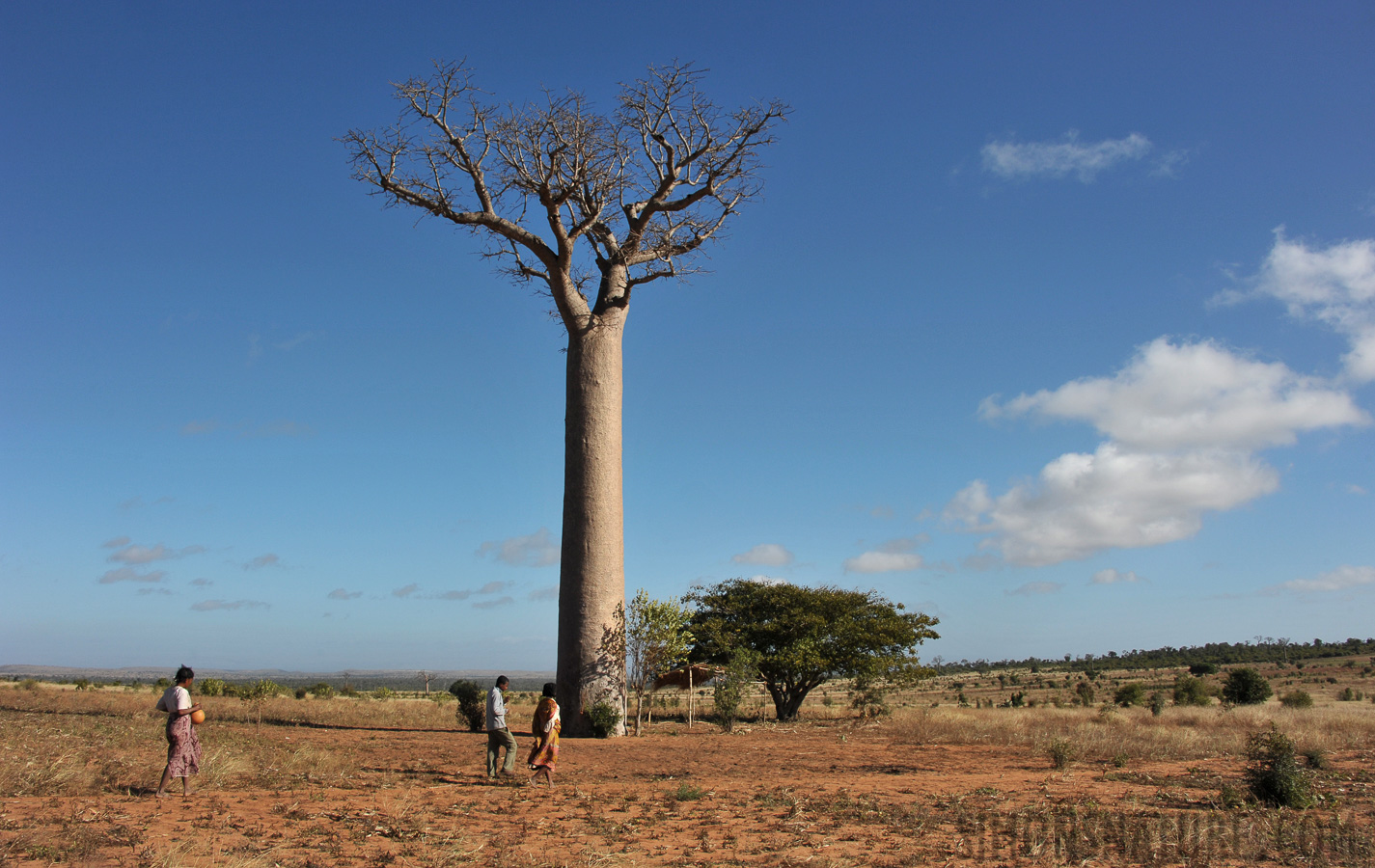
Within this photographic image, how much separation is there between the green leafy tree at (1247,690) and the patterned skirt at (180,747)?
2846cm

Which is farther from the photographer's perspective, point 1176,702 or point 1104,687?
point 1104,687

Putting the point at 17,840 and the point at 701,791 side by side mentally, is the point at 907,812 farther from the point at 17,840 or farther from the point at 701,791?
the point at 17,840

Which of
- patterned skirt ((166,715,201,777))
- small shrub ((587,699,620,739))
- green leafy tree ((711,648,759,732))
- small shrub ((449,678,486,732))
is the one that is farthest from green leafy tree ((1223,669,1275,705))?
patterned skirt ((166,715,201,777))

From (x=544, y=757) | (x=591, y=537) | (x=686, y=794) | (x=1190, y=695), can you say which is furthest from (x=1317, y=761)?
(x=1190, y=695)

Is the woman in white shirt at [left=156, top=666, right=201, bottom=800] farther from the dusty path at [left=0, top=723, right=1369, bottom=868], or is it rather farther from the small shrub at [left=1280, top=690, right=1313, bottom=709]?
the small shrub at [left=1280, top=690, right=1313, bottom=709]

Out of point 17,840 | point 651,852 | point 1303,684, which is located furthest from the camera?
point 1303,684

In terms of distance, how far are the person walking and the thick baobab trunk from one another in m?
5.29

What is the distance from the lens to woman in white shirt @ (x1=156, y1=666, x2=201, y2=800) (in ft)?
22.5

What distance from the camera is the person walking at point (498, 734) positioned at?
8.62 metres

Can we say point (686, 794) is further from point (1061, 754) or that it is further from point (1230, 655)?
point (1230, 655)

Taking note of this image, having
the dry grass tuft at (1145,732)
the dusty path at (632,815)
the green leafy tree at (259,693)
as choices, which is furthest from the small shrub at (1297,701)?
the green leafy tree at (259,693)

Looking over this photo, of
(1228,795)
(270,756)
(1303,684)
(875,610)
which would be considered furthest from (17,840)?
(1303,684)

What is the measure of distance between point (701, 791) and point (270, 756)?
5218 millimetres

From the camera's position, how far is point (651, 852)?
18.2 feet
